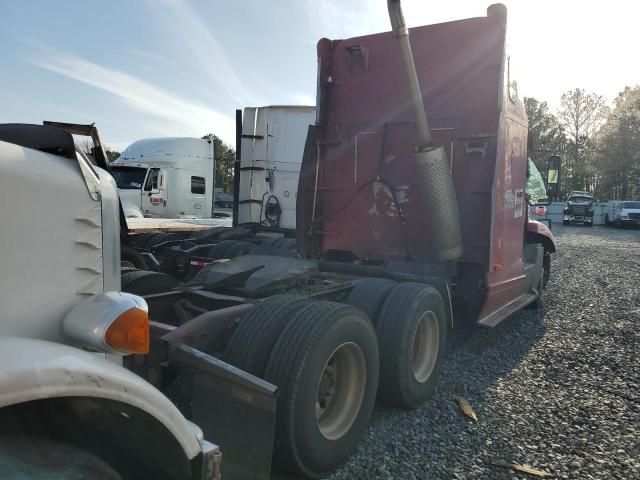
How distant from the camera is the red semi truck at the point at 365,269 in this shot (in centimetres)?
263

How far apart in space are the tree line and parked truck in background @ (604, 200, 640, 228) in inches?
458

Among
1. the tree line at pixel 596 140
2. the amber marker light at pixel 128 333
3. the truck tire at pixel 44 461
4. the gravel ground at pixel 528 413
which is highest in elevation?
the tree line at pixel 596 140

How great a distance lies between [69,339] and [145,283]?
2.17m

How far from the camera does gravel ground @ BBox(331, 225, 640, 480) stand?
3.11 m

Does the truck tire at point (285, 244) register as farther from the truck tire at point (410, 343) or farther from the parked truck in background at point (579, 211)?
the parked truck in background at point (579, 211)

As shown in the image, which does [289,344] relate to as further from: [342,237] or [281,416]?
[342,237]

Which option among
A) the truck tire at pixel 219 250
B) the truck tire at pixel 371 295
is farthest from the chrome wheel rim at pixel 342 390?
the truck tire at pixel 219 250

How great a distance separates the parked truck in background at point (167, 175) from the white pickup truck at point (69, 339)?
36.3ft

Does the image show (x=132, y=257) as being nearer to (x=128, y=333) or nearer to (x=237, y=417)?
(x=237, y=417)

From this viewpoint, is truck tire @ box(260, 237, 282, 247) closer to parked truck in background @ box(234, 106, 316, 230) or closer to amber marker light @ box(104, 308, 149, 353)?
parked truck in background @ box(234, 106, 316, 230)

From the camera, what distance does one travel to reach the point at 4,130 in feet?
6.48

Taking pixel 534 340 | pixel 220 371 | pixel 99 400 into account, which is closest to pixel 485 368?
pixel 534 340

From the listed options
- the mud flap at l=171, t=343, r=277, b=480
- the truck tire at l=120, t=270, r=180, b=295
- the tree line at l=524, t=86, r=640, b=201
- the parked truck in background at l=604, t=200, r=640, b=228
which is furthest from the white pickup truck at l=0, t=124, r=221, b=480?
the tree line at l=524, t=86, r=640, b=201

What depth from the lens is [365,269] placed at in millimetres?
4836
